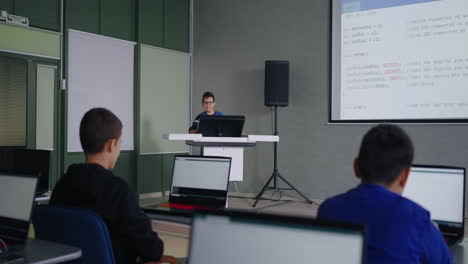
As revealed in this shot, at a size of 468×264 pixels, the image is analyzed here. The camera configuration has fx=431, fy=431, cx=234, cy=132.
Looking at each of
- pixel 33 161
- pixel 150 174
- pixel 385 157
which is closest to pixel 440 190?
pixel 385 157

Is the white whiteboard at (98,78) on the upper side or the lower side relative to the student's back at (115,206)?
upper

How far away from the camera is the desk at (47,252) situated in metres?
1.34

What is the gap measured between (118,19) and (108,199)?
15.5 feet

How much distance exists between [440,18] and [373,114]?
1.30 m

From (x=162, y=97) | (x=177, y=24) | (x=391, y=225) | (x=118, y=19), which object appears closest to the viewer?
(x=391, y=225)

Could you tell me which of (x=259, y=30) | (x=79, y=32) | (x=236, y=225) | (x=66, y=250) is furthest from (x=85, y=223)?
(x=259, y=30)

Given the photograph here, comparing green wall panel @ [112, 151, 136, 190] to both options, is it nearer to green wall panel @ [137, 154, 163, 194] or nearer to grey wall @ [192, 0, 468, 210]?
green wall panel @ [137, 154, 163, 194]

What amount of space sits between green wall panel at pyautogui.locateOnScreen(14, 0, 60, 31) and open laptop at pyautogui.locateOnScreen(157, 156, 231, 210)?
314 cm

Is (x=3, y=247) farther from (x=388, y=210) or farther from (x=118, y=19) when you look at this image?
(x=118, y=19)

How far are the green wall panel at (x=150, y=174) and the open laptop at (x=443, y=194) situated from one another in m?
4.75

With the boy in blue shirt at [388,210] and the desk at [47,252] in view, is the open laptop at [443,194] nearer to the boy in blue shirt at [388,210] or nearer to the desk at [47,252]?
the boy in blue shirt at [388,210]

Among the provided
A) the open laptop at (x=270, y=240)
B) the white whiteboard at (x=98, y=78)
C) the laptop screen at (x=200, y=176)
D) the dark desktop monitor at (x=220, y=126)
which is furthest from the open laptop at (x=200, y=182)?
the white whiteboard at (x=98, y=78)

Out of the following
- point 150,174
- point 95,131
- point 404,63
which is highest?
point 404,63

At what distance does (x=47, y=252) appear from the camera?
1416 mm
